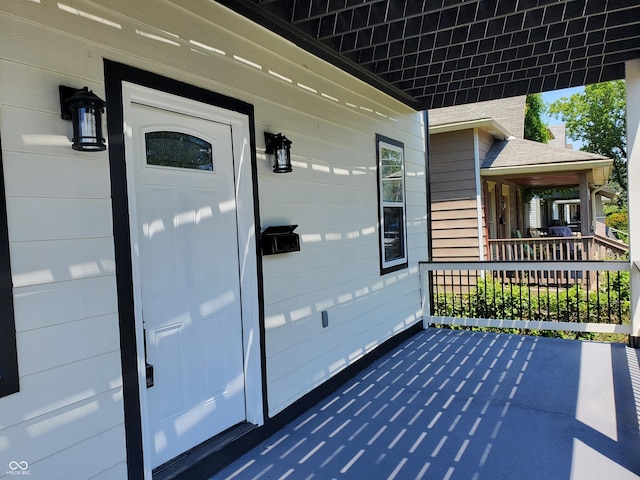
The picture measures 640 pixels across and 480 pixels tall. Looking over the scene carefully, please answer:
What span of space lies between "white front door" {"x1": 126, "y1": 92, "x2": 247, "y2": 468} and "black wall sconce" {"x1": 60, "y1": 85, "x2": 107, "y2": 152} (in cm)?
28

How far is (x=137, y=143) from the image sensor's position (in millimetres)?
2271

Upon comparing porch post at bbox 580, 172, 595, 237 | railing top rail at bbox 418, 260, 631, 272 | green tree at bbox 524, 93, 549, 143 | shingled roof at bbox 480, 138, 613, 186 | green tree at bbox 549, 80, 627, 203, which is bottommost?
railing top rail at bbox 418, 260, 631, 272

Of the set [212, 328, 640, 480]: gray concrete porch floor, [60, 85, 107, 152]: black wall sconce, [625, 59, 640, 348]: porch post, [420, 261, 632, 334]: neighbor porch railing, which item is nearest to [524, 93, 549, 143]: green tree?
[420, 261, 632, 334]: neighbor porch railing

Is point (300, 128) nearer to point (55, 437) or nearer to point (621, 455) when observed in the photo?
point (55, 437)

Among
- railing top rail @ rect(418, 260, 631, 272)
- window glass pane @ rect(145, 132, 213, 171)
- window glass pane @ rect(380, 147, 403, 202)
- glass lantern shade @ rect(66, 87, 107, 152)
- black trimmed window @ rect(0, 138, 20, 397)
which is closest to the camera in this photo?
black trimmed window @ rect(0, 138, 20, 397)

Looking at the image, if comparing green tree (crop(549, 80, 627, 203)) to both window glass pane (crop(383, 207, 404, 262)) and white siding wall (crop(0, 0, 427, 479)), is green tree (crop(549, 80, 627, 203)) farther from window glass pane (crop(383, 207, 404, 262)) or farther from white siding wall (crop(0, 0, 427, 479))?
white siding wall (crop(0, 0, 427, 479))

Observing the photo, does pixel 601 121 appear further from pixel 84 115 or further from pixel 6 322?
pixel 6 322

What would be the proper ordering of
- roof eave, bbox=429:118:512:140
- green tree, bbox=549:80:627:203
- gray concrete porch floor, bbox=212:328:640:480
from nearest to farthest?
gray concrete porch floor, bbox=212:328:640:480, roof eave, bbox=429:118:512:140, green tree, bbox=549:80:627:203

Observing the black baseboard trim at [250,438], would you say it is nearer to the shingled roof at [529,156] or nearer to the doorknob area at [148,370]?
the doorknob area at [148,370]

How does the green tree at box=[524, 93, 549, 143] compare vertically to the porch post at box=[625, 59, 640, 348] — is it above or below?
above

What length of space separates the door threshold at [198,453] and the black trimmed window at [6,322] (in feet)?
3.06

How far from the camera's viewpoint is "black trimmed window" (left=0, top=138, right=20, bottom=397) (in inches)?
64.3

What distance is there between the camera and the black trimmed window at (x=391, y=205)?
4836 mm

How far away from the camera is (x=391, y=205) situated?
5168mm
